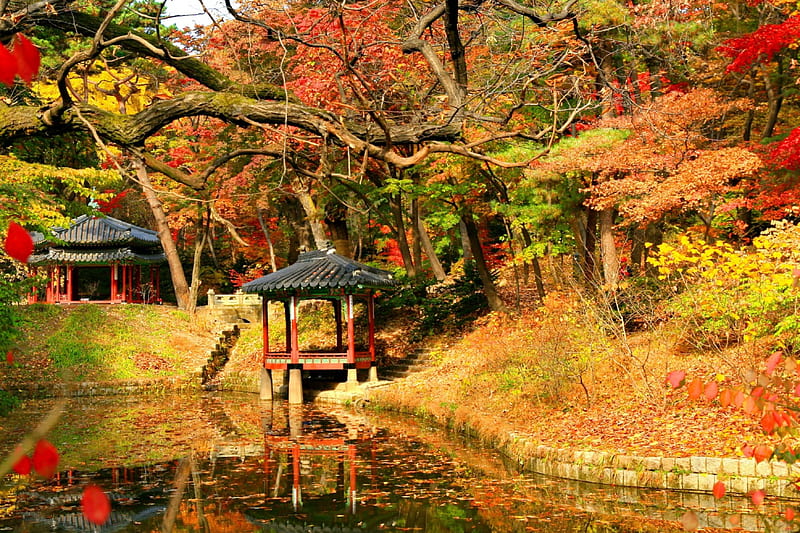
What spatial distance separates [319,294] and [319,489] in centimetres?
1070

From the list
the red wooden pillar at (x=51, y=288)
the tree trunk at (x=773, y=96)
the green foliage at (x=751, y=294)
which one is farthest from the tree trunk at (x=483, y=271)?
the red wooden pillar at (x=51, y=288)

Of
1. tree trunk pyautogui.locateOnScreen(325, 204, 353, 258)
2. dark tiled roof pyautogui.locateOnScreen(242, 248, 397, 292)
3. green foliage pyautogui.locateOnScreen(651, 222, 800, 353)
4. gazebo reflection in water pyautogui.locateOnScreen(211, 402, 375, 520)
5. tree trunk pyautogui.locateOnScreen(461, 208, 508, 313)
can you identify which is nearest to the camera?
gazebo reflection in water pyautogui.locateOnScreen(211, 402, 375, 520)

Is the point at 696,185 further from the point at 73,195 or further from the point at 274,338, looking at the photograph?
the point at 73,195

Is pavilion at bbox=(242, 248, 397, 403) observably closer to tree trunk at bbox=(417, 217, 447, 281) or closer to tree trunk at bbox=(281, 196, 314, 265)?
tree trunk at bbox=(417, 217, 447, 281)

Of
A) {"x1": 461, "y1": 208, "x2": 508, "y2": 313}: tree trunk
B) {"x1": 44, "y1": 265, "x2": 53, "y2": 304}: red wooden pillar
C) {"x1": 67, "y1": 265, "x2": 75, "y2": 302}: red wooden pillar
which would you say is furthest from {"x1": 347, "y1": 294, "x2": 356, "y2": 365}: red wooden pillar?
{"x1": 44, "y1": 265, "x2": 53, "y2": 304}: red wooden pillar

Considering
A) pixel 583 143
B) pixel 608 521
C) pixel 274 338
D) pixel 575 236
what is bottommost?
pixel 608 521

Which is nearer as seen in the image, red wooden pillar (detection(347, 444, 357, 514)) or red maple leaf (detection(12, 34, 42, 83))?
red maple leaf (detection(12, 34, 42, 83))

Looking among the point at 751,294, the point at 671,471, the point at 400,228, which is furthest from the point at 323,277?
the point at 671,471

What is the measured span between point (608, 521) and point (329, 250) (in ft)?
44.6

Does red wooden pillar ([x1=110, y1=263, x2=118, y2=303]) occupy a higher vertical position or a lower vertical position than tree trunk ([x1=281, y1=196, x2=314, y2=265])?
lower

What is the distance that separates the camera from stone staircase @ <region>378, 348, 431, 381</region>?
19281 millimetres

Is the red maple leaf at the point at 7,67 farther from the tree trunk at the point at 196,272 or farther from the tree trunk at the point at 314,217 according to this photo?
the tree trunk at the point at 196,272

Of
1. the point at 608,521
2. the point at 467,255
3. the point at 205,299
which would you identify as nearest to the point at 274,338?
the point at 467,255

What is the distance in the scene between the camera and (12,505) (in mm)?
8617
